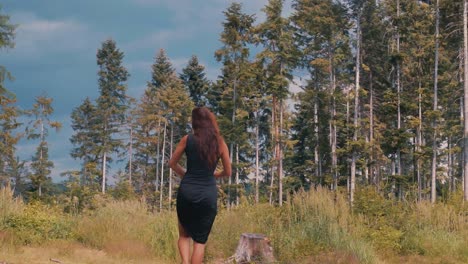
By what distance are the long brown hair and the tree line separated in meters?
22.6

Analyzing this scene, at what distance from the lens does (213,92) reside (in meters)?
50.5

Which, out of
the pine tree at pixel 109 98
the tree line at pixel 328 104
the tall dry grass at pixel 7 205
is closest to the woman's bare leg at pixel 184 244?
the tall dry grass at pixel 7 205

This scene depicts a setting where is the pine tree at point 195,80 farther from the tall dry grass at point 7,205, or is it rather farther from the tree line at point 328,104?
the tall dry grass at point 7,205

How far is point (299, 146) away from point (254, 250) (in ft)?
124

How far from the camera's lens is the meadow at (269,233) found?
8867 millimetres

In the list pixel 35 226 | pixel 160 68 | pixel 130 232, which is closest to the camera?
pixel 130 232

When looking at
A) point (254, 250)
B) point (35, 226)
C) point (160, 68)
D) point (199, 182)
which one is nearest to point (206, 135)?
point (199, 182)

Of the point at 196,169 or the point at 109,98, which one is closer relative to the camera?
the point at 196,169

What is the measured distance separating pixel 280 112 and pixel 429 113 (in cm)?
1260

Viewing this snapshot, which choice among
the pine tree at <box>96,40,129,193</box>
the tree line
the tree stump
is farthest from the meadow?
the pine tree at <box>96,40,129,193</box>

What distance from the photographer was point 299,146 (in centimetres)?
4556

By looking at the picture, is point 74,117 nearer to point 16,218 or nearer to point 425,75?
point 425,75

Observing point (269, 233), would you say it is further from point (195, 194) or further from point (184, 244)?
point (195, 194)

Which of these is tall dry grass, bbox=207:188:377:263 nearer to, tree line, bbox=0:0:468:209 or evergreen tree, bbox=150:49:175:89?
tree line, bbox=0:0:468:209
